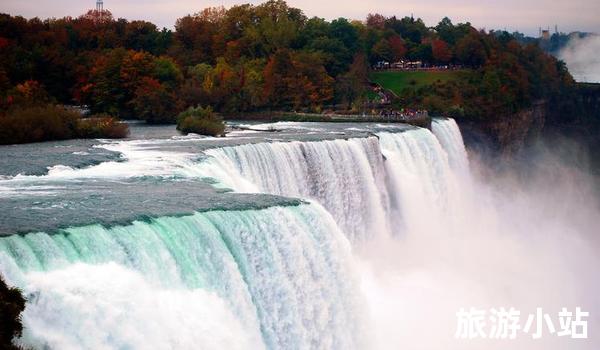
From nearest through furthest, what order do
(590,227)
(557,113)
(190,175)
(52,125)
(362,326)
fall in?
(362,326), (190,175), (52,125), (590,227), (557,113)

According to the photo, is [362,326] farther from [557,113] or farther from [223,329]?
[557,113]

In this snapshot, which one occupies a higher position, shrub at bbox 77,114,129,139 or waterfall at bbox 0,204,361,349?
shrub at bbox 77,114,129,139

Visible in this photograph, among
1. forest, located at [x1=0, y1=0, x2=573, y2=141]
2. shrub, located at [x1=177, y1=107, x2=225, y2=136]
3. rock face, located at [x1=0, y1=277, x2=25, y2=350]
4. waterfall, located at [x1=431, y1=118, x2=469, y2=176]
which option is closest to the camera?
rock face, located at [x1=0, y1=277, x2=25, y2=350]

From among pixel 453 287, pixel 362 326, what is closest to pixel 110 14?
pixel 453 287

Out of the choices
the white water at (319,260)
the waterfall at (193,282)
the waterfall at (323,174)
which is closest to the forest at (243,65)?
the white water at (319,260)

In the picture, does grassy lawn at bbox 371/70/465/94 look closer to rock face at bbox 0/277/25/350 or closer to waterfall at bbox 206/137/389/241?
waterfall at bbox 206/137/389/241

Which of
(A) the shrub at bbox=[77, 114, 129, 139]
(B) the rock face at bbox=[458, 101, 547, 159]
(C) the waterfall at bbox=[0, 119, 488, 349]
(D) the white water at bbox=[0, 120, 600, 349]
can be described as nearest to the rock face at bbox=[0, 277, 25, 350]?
(C) the waterfall at bbox=[0, 119, 488, 349]

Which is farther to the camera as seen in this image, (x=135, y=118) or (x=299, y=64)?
(x=299, y=64)
